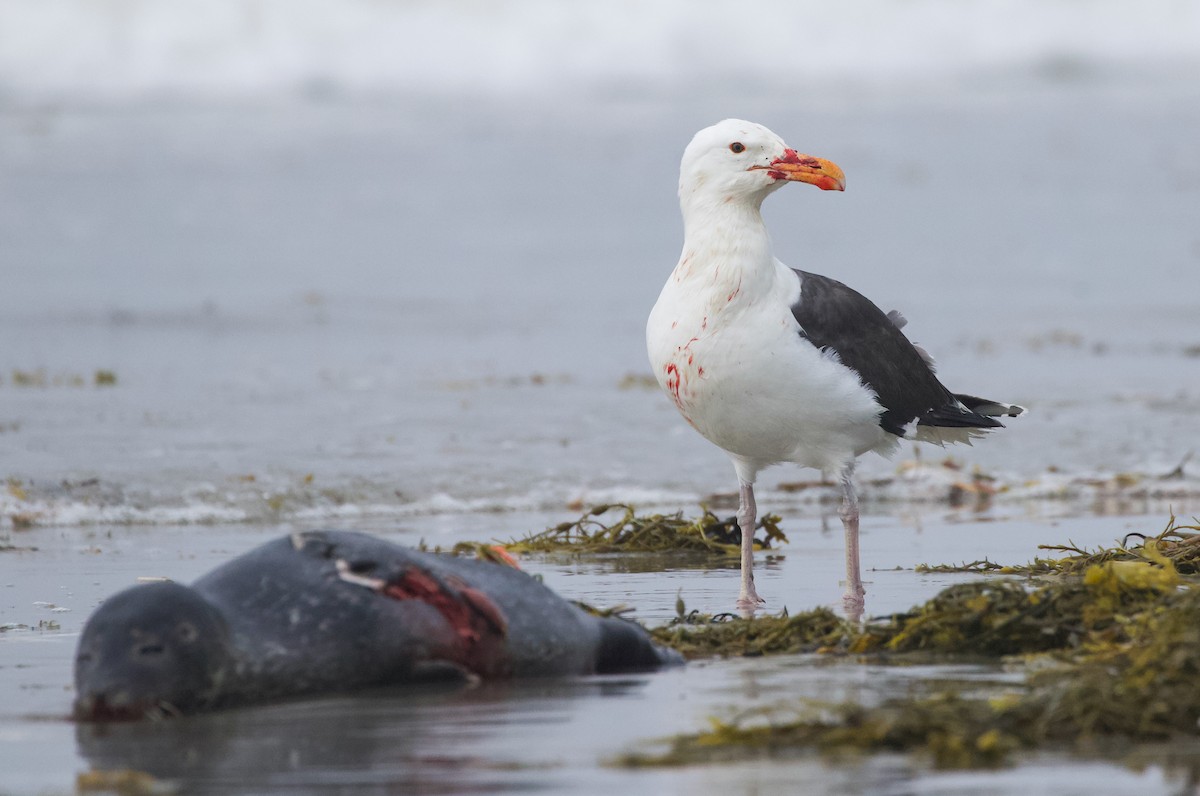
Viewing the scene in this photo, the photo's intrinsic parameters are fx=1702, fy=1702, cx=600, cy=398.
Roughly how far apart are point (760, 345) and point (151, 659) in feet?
9.44

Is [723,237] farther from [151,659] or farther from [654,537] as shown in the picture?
[151,659]

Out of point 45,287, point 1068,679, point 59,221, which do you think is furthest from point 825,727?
point 59,221

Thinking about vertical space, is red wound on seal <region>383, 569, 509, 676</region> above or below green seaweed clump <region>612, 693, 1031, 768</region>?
above

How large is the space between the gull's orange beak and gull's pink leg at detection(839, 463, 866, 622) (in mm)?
1166

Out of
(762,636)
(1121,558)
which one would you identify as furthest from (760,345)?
(1121,558)

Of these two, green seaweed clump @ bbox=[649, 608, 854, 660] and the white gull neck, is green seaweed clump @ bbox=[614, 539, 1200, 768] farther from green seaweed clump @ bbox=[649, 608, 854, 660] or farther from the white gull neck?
the white gull neck

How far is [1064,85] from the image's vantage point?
50.2 metres

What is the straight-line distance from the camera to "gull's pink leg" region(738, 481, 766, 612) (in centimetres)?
659

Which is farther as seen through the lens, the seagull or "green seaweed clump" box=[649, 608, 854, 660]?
the seagull

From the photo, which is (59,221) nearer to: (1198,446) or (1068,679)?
(1198,446)

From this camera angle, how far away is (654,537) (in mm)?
8188

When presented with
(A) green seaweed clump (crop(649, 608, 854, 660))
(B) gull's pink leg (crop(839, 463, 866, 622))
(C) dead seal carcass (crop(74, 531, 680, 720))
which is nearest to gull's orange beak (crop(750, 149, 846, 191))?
(B) gull's pink leg (crop(839, 463, 866, 622))

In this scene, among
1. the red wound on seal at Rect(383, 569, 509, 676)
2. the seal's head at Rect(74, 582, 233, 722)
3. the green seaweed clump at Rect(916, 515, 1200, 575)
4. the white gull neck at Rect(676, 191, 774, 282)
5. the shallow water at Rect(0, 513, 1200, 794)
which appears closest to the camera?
the shallow water at Rect(0, 513, 1200, 794)

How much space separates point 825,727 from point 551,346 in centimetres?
1495
